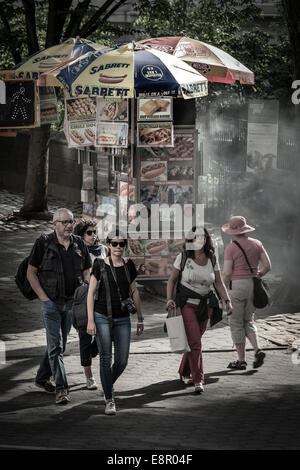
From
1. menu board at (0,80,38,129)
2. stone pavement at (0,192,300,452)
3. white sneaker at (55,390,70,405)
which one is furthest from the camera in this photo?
menu board at (0,80,38,129)

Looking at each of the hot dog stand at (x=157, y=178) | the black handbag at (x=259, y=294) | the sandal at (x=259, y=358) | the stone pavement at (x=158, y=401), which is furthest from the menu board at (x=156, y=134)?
the sandal at (x=259, y=358)

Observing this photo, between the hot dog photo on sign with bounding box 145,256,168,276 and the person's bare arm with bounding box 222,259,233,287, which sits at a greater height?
the person's bare arm with bounding box 222,259,233,287

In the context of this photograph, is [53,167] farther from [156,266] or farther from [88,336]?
[88,336]

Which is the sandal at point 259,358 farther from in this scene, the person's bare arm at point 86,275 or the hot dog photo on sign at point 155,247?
the hot dog photo on sign at point 155,247

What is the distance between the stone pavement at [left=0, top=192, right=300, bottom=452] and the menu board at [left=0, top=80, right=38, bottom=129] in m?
3.72

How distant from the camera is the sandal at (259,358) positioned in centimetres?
1039

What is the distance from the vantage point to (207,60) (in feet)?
48.5

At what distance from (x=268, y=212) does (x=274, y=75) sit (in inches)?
241

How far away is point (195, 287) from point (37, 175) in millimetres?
12653

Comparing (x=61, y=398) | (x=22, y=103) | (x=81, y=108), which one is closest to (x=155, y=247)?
(x=81, y=108)

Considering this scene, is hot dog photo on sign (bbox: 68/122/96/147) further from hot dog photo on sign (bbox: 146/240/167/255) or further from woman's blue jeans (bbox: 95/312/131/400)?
woman's blue jeans (bbox: 95/312/131/400)

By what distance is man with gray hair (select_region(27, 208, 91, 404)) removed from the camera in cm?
887

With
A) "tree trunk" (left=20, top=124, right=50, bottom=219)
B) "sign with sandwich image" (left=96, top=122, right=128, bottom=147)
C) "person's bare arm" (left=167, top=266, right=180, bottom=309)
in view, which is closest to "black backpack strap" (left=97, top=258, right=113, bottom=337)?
"person's bare arm" (left=167, top=266, right=180, bottom=309)

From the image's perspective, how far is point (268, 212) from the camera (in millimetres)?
19328
